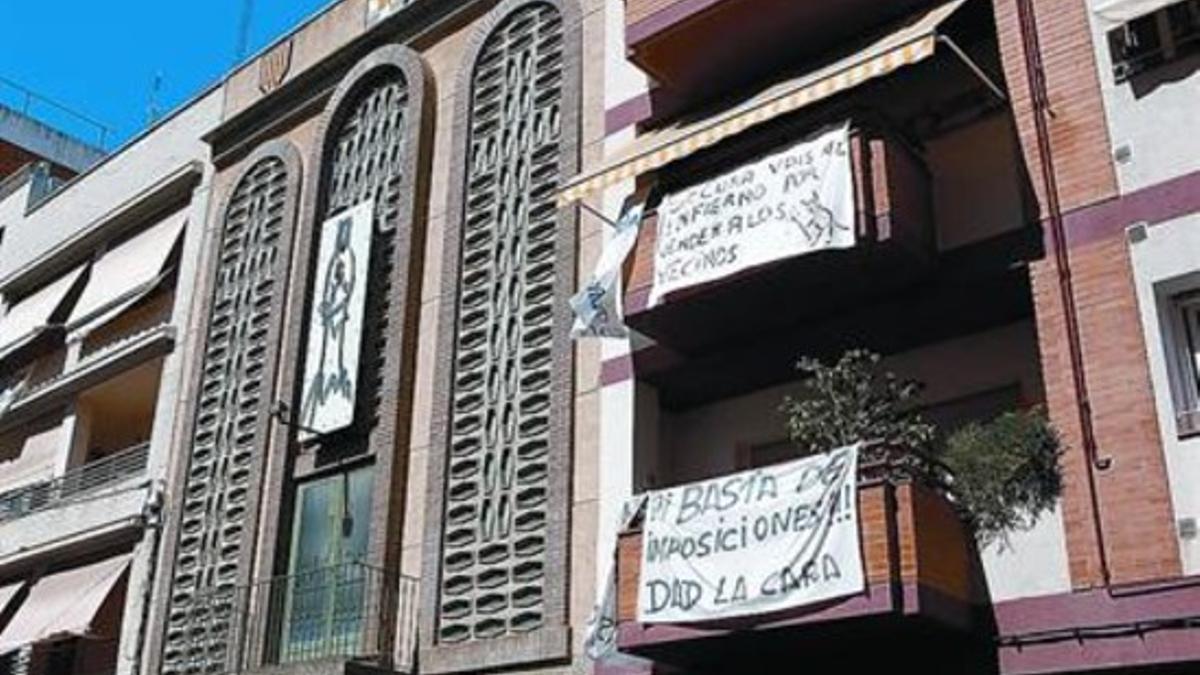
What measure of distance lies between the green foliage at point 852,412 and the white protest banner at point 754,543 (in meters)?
0.54

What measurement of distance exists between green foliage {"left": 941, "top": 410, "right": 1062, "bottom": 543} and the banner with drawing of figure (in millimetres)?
8281

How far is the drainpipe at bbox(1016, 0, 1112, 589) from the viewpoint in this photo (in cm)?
991

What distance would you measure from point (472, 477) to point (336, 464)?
2588 mm

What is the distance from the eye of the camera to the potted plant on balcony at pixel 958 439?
1035 centimetres

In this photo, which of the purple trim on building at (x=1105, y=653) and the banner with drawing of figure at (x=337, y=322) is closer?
the purple trim on building at (x=1105, y=653)

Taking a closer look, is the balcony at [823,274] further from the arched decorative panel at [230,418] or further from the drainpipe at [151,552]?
the drainpipe at [151,552]

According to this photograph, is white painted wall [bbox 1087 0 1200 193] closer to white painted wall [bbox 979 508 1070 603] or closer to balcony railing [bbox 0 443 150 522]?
white painted wall [bbox 979 508 1070 603]

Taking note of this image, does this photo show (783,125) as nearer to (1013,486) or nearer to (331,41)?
(1013,486)

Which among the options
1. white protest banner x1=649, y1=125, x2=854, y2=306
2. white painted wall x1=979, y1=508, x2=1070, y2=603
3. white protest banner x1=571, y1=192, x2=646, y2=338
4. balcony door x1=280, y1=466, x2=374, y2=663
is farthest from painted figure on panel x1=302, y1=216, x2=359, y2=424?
white painted wall x1=979, y1=508, x2=1070, y2=603

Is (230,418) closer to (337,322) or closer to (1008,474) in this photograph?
(337,322)

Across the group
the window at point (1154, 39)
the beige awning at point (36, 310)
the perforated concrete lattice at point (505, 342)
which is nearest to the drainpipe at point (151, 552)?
the perforated concrete lattice at point (505, 342)

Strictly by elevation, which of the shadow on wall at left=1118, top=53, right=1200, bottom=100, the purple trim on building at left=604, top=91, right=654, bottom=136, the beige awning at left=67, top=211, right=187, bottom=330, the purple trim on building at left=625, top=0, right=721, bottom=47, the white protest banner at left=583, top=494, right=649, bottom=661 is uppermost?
the beige awning at left=67, top=211, right=187, bottom=330

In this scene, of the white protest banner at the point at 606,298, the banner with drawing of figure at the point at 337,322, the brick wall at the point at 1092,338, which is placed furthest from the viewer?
the banner with drawing of figure at the point at 337,322

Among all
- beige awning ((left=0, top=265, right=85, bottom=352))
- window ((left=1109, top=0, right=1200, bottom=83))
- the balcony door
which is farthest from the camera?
beige awning ((left=0, top=265, right=85, bottom=352))
